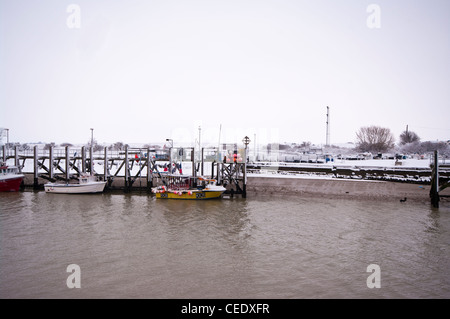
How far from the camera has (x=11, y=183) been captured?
107 feet

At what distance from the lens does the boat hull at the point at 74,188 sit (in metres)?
31.6

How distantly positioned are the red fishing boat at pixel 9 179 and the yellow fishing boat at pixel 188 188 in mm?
15895

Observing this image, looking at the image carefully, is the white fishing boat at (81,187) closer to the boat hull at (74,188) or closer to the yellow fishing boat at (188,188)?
the boat hull at (74,188)

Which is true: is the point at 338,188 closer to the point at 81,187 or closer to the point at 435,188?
the point at 435,188

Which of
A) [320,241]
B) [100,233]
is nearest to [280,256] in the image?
[320,241]

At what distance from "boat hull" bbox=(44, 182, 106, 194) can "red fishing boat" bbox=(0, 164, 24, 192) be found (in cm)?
393

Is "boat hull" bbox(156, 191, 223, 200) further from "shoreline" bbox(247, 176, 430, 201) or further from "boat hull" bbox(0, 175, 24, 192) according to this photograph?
"boat hull" bbox(0, 175, 24, 192)

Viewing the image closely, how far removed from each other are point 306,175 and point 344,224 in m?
17.1

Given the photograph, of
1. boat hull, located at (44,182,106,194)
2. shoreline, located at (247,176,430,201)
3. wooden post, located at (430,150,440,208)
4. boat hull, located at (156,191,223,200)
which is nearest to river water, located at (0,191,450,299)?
wooden post, located at (430,150,440,208)

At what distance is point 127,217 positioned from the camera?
21.7 meters

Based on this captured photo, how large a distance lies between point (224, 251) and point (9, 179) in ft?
93.4

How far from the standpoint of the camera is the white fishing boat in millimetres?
31641

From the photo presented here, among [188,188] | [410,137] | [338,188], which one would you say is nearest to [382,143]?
[410,137]

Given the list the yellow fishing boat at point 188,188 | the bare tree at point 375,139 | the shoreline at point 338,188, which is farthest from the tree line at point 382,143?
the yellow fishing boat at point 188,188
